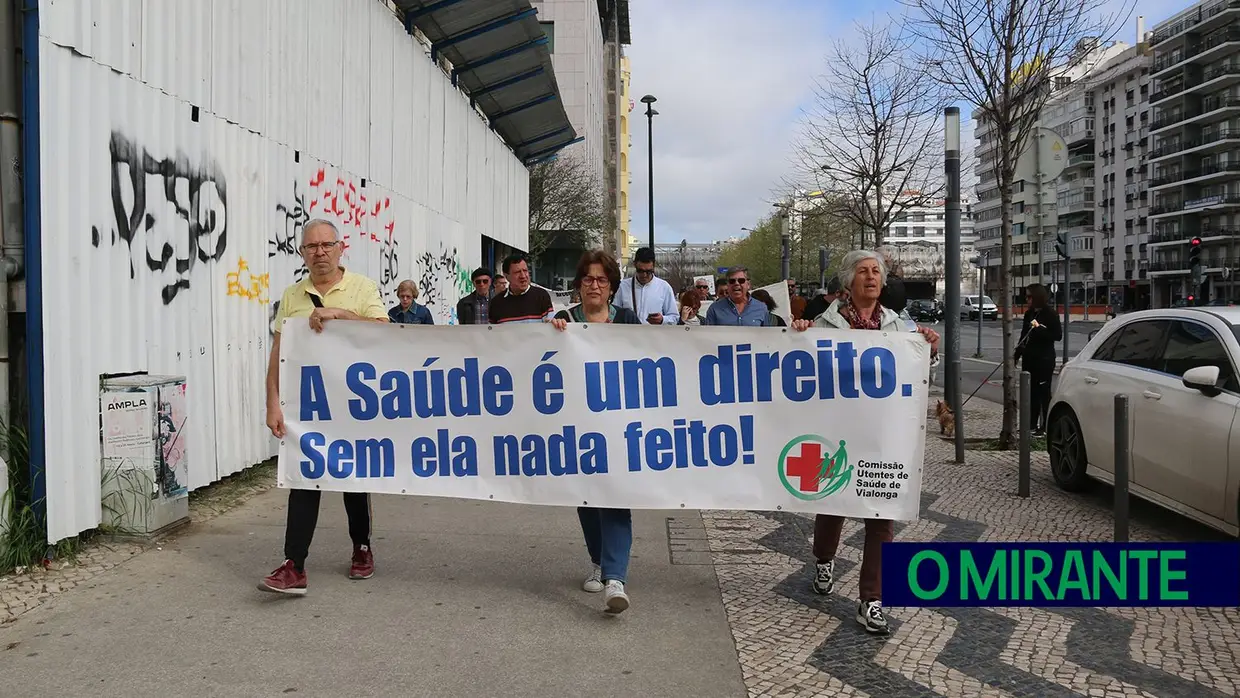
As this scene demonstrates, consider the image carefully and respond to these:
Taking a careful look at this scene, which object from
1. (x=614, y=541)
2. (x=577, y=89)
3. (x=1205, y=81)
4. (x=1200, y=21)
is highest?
(x=1200, y=21)

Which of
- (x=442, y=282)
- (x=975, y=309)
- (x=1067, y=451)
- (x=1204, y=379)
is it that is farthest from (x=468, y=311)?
(x=975, y=309)

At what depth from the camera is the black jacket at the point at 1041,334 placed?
11226 mm

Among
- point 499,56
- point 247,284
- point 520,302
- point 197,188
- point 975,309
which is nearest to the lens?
point 197,188

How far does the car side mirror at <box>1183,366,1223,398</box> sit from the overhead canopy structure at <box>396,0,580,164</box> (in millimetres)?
10148

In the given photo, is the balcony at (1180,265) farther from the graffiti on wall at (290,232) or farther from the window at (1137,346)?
the graffiti on wall at (290,232)

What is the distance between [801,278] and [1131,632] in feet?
165

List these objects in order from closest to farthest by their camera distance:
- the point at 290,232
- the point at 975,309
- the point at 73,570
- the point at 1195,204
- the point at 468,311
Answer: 1. the point at 73,570
2. the point at 290,232
3. the point at 468,311
4. the point at 975,309
5. the point at 1195,204

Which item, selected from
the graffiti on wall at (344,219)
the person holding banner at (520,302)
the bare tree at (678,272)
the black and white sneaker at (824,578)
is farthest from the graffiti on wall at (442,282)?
the bare tree at (678,272)

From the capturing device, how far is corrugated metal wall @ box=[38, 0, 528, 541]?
538 centimetres

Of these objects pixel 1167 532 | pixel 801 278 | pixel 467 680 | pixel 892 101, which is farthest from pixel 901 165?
pixel 801 278

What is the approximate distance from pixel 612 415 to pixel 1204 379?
3653 mm

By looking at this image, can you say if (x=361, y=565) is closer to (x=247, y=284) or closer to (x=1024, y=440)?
(x=247, y=284)

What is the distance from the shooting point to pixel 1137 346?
24.2ft

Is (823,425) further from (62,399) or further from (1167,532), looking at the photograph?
(62,399)
